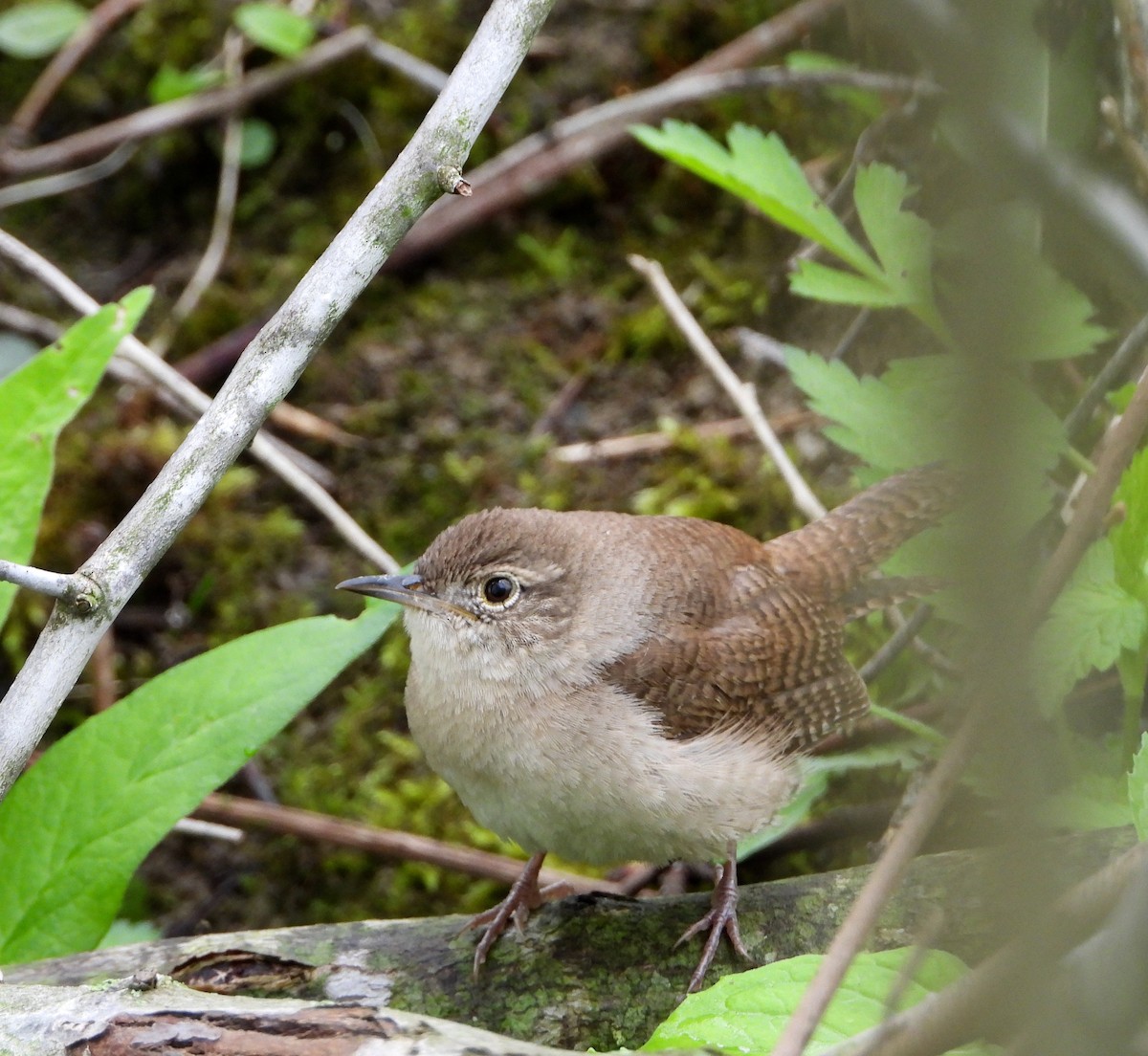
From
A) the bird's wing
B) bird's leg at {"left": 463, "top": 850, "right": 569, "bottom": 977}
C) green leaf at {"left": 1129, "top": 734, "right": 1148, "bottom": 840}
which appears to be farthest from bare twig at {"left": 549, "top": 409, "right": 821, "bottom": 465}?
green leaf at {"left": 1129, "top": 734, "right": 1148, "bottom": 840}

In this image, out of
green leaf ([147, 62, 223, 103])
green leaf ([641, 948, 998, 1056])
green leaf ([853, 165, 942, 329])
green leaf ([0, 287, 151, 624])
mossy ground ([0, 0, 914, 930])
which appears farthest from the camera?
green leaf ([147, 62, 223, 103])

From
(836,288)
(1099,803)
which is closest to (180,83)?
(836,288)

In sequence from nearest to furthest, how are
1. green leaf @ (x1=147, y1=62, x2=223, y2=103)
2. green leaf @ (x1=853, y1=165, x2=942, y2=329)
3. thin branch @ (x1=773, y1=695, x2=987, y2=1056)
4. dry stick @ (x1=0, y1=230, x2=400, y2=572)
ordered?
1. thin branch @ (x1=773, y1=695, x2=987, y2=1056)
2. green leaf @ (x1=853, y1=165, x2=942, y2=329)
3. dry stick @ (x1=0, y1=230, x2=400, y2=572)
4. green leaf @ (x1=147, y1=62, x2=223, y2=103)

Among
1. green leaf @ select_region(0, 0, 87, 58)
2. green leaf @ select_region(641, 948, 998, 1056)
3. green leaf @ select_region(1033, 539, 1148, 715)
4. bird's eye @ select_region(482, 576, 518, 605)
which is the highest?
green leaf @ select_region(0, 0, 87, 58)

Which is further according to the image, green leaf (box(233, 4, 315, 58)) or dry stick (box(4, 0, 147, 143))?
dry stick (box(4, 0, 147, 143))

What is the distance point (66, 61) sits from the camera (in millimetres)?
5059

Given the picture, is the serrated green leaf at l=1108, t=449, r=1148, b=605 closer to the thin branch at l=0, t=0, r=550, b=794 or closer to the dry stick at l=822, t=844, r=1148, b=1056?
the dry stick at l=822, t=844, r=1148, b=1056

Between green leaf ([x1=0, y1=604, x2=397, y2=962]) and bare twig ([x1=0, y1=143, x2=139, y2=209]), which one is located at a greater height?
bare twig ([x1=0, y1=143, x2=139, y2=209])

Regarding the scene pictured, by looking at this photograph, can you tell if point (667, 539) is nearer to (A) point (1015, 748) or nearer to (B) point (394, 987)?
(B) point (394, 987)

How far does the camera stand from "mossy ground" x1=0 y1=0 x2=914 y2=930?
387cm

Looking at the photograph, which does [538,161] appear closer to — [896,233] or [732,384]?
[732,384]

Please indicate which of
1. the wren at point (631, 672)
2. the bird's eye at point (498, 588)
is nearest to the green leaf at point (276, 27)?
the wren at point (631, 672)

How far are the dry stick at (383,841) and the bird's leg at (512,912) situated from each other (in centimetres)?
35

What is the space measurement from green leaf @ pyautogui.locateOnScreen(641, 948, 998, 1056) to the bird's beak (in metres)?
1.30
